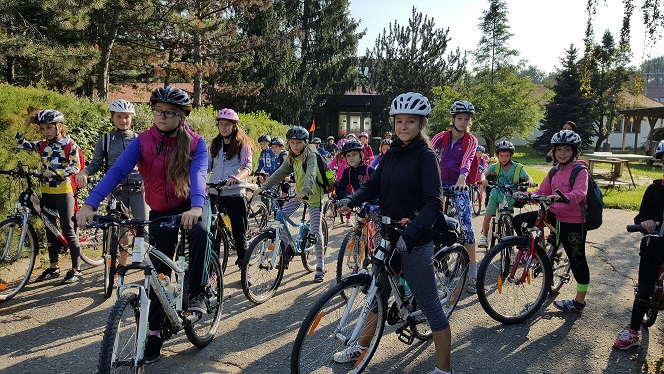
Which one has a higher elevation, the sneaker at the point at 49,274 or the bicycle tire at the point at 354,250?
the bicycle tire at the point at 354,250

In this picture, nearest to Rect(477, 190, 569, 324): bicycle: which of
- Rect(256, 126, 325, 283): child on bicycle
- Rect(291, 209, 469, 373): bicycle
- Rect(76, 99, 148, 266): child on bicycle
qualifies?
Rect(291, 209, 469, 373): bicycle

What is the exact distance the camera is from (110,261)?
5465 millimetres

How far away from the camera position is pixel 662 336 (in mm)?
4656

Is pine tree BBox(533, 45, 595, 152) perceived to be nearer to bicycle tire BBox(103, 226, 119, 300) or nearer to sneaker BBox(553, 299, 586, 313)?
sneaker BBox(553, 299, 586, 313)

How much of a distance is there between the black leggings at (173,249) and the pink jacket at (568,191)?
A: 3649mm

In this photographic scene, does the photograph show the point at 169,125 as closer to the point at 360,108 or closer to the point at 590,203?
the point at 590,203

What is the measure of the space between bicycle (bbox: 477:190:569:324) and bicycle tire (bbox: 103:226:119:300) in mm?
3919

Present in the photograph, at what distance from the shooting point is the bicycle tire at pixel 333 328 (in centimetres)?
328

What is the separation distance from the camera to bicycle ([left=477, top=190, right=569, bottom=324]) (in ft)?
15.8

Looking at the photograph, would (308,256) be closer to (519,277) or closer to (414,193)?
(519,277)

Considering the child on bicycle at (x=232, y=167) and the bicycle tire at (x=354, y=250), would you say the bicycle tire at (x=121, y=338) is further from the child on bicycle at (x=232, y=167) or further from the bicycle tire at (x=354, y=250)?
the child on bicycle at (x=232, y=167)

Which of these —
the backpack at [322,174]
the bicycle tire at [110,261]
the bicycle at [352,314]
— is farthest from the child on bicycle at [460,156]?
the bicycle tire at [110,261]

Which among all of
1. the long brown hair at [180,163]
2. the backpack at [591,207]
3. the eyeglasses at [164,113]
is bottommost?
the backpack at [591,207]

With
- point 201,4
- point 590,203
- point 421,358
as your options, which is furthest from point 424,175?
point 201,4
